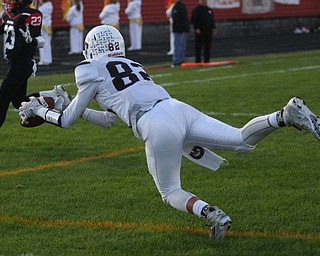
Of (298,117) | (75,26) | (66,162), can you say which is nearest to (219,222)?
(298,117)

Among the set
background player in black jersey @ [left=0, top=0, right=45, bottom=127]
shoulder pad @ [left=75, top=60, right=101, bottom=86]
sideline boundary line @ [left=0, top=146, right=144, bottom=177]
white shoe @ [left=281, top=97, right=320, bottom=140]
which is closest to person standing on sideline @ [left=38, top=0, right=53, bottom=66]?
background player in black jersey @ [left=0, top=0, right=45, bottom=127]

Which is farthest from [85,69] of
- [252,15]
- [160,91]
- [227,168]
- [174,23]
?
[252,15]

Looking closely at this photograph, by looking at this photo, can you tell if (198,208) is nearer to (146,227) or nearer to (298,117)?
(146,227)

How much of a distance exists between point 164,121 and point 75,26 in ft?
69.7

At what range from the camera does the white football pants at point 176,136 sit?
5.93 meters

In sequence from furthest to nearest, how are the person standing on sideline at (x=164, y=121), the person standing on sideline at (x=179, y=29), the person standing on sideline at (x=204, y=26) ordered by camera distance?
the person standing on sideline at (x=179, y=29) < the person standing on sideline at (x=204, y=26) < the person standing on sideline at (x=164, y=121)

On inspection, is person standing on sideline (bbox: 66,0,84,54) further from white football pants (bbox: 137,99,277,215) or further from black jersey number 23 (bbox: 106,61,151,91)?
white football pants (bbox: 137,99,277,215)

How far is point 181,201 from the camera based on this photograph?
19.6 ft

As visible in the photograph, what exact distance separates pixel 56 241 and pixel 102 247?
0.36 meters

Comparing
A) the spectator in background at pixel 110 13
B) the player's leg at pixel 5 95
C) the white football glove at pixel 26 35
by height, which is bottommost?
the spectator in background at pixel 110 13

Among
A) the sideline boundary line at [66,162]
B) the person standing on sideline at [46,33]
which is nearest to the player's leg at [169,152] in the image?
the sideline boundary line at [66,162]

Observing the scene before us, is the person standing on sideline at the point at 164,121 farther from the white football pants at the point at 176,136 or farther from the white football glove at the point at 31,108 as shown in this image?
the white football glove at the point at 31,108

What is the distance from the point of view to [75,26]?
2680 cm

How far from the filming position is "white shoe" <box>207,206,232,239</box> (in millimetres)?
5777
